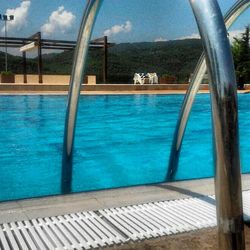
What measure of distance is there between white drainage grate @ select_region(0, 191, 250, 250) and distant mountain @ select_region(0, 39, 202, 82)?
3887 centimetres

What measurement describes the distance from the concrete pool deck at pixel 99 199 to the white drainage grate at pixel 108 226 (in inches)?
3.8

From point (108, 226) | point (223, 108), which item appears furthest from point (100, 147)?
point (223, 108)

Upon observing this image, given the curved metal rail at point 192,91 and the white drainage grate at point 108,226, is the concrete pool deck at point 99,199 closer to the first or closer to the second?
the white drainage grate at point 108,226

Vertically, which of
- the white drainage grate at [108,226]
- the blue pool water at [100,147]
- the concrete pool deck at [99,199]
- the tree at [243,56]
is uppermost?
the tree at [243,56]

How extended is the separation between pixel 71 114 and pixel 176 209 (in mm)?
1275

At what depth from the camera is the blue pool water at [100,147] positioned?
5.94 metres

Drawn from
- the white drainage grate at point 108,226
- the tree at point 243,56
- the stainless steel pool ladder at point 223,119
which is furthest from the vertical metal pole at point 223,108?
the tree at point 243,56

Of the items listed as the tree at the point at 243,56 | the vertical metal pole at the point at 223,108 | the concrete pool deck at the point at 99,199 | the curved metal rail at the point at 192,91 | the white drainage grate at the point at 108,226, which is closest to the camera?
the vertical metal pole at the point at 223,108

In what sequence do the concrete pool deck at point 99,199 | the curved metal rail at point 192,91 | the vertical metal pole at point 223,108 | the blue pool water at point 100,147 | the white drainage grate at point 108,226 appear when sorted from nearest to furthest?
1. the vertical metal pole at point 223,108
2. the white drainage grate at point 108,226
3. the concrete pool deck at point 99,199
4. the curved metal rail at point 192,91
5. the blue pool water at point 100,147

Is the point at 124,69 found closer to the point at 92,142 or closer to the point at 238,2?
the point at 92,142

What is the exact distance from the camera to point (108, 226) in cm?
239

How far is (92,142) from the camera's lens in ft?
27.9

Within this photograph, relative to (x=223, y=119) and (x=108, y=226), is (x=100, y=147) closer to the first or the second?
(x=108, y=226)

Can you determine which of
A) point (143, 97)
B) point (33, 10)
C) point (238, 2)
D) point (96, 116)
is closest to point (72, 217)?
point (238, 2)
